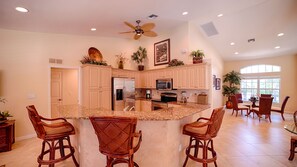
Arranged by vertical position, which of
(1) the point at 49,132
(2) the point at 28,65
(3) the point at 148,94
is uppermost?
(2) the point at 28,65

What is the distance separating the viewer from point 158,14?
379 cm

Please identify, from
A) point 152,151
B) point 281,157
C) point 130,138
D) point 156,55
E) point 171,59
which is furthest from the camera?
point 156,55

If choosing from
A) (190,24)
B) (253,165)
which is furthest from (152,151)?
(190,24)

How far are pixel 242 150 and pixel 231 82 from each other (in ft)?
21.3

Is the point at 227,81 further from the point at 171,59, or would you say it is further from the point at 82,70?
the point at 82,70

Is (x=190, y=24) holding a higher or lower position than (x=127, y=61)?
higher

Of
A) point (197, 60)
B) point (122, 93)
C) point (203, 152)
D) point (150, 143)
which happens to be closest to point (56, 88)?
point (122, 93)

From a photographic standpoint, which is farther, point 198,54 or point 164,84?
point 164,84

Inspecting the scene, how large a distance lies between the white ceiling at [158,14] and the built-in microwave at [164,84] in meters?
1.82

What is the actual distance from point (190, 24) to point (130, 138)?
4.34 m

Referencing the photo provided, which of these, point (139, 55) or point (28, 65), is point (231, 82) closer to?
point (139, 55)

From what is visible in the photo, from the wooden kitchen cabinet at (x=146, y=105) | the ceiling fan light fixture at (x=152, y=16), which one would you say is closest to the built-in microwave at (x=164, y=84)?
the wooden kitchen cabinet at (x=146, y=105)

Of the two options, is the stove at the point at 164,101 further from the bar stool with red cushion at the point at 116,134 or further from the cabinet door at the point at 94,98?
the bar stool with red cushion at the point at 116,134

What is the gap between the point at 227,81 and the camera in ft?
29.8
